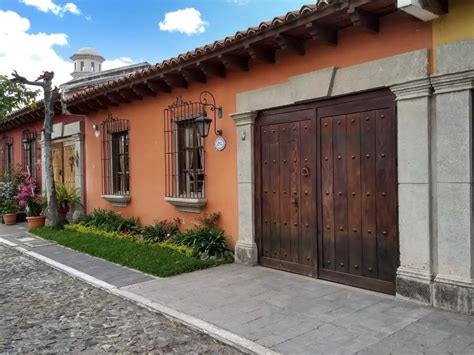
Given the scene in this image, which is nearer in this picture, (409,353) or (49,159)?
(409,353)

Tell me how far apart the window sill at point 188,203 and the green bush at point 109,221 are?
1.41 metres

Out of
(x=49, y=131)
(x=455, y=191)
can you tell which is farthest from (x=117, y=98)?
(x=455, y=191)

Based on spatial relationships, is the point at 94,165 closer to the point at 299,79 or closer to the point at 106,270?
the point at 106,270

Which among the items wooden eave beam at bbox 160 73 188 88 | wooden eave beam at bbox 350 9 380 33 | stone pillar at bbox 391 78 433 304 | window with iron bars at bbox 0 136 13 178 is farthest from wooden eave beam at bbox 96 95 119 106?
window with iron bars at bbox 0 136 13 178

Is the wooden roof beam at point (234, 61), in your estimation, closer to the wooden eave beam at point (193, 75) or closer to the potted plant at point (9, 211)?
the wooden eave beam at point (193, 75)

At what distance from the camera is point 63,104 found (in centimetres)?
990

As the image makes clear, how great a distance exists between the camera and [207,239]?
6.70 m

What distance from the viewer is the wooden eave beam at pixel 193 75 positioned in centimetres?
674

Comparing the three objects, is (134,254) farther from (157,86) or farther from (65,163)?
(65,163)

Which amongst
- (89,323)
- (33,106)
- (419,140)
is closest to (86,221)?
(33,106)

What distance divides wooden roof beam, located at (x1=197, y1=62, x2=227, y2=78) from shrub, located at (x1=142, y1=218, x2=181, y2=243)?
2.70 metres

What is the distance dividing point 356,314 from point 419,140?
1834 millimetres

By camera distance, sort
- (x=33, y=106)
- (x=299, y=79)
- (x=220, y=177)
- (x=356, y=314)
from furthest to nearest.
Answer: (x=33, y=106) → (x=220, y=177) → (x=299, y=79) → (x=356, y=314)

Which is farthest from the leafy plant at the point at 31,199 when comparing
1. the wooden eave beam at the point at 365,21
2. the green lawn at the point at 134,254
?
the wooden eave beam at the point at 365,21
